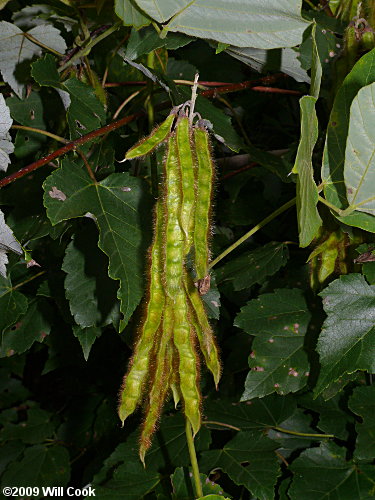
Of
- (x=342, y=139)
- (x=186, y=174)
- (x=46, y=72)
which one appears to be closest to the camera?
(x=186, y=174)

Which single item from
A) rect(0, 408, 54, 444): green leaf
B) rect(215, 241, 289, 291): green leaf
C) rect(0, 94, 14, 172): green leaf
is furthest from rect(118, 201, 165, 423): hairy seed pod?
rect(0, 408, 54, 444): green leaf

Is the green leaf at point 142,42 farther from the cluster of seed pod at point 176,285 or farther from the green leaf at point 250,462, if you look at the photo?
the green leaf at point 250,462

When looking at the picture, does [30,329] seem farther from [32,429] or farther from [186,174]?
[186,174]

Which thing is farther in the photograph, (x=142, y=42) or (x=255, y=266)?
(x=255, y=266)

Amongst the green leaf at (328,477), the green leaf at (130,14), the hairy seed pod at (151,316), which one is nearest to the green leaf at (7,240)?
the hairy seed pod at (151,316)

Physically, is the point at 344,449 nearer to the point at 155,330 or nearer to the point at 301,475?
the point at 301,475

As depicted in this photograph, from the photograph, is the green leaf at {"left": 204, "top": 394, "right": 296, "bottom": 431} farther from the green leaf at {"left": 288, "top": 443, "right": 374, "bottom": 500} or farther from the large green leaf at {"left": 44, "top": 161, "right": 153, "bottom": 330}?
the large green leaf at {"left": 44, "top": 161, "right": 153, "bottom": 330}

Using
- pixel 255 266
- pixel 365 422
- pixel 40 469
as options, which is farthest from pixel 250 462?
pixel 40 469

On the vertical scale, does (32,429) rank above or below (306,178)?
below
